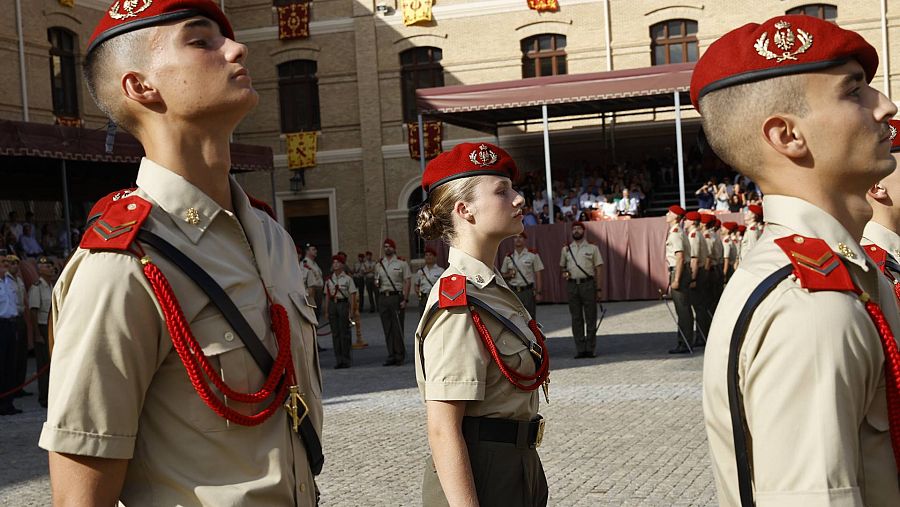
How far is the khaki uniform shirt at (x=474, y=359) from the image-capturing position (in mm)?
3250

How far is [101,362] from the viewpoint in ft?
6.57

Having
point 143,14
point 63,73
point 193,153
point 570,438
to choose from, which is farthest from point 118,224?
point 63,73

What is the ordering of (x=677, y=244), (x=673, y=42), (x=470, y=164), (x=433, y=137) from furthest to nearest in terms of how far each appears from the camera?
(x=433, y=137)
(x=673, y=42)
(x=677, y=244)
(x=470, y=164)

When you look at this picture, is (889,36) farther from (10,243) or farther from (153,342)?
(153,342)

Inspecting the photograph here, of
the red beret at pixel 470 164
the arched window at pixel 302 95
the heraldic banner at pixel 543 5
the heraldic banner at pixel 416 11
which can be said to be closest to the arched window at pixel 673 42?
the heraldic banner at pixel 543 5

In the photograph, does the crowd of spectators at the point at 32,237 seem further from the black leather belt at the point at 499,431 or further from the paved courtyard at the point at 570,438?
the black leather belt at the point at 499,431

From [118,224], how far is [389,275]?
47.5 feet

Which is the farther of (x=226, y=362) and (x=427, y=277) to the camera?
(x=427, y=277)

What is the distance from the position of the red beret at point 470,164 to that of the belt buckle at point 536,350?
68 cm

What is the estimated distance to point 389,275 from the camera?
654 inches

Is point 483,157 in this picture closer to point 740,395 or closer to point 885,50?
point 740,395

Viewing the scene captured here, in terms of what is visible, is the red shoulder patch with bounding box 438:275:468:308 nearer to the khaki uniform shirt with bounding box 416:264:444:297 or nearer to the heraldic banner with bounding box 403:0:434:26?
the khaki uniform shirt with bounding box 416:264:444:297

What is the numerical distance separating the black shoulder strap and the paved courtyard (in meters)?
4.74

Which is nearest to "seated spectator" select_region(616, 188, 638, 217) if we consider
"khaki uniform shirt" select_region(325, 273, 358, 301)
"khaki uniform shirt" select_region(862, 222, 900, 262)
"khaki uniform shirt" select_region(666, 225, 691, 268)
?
"khaki uniform shirt" select_region(666, 225, 691, 268)
